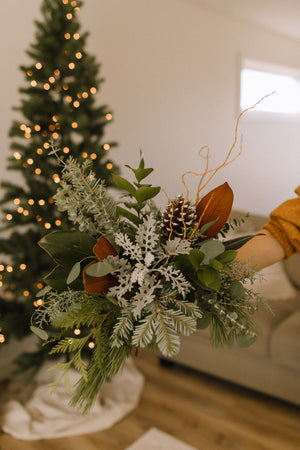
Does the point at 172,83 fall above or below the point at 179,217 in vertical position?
above

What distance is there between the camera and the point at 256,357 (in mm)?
2092

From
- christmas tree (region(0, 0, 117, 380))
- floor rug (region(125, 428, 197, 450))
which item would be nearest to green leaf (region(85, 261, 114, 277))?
christmas tree (region(0, 0, 117, 380))

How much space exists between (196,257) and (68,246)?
0.19 metres

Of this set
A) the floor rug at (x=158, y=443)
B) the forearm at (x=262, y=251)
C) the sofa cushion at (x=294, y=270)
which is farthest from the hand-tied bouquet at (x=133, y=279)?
the sofa cushion at (x=294, y=270)

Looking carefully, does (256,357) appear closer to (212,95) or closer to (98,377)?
(98,377)

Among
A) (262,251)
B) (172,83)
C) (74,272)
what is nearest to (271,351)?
(262,251)

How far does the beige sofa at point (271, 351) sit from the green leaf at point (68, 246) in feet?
4.48

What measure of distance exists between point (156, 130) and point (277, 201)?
2.41 meters

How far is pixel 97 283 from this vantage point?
0.56 metres

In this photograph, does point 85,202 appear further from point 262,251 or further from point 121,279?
point 262,251

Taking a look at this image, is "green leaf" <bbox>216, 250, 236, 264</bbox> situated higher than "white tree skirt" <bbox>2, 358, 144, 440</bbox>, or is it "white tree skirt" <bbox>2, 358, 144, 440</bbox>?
"green leaf" <bbox>216, 250, 236, 264</bbox>

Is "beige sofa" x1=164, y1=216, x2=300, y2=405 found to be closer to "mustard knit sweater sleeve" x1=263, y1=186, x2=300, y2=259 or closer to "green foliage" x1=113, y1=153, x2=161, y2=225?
"mustard knit sweater sleeve" x1=263, y1=186, x2=300, y2=259

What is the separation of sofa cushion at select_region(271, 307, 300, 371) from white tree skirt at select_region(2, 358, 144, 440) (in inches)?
30.7

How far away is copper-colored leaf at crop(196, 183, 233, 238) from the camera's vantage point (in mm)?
634
